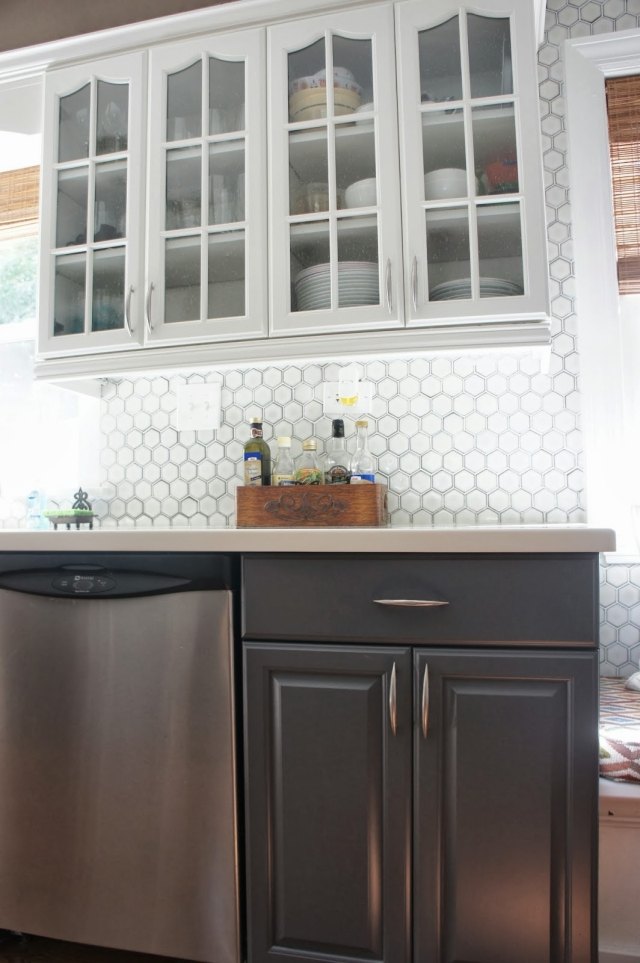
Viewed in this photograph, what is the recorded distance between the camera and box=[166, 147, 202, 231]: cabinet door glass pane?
1.80m

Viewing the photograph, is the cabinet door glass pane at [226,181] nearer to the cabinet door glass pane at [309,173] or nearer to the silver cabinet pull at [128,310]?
the cabinet door glass pane at [309,173]

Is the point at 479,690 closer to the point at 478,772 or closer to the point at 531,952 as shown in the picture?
the point at 478,772

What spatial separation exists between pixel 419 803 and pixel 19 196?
2377 mm

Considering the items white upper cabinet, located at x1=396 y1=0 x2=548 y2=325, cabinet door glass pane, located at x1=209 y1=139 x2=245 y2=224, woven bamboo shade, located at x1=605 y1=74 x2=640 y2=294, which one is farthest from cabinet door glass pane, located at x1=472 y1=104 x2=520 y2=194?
cabinet door glass pane, located at x1=209 y1=139 x2=245 y2=224

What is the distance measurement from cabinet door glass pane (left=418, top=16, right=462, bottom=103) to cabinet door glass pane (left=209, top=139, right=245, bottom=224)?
0.50 meters

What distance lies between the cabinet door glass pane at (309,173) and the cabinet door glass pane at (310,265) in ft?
0.18

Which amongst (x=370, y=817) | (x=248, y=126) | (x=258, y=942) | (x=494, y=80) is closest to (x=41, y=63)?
(x=248, y=126)

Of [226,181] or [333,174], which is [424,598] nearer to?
A: [333,174]

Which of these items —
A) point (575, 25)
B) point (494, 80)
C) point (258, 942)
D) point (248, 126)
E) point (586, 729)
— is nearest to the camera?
point (586, 729)

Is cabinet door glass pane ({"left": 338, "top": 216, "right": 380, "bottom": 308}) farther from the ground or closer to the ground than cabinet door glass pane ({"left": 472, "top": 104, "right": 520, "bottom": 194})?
closer to the ground

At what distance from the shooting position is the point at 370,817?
4.13 ft

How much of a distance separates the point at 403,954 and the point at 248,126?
1917mm

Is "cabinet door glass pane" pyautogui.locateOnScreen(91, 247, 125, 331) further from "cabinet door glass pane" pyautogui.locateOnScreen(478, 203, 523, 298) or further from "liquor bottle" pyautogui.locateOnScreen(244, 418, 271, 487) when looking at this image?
"cabinet door glass pane" pyautogui.locateOnScreen(478, 203, 523, 298)

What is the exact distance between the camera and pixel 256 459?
5.91ft
